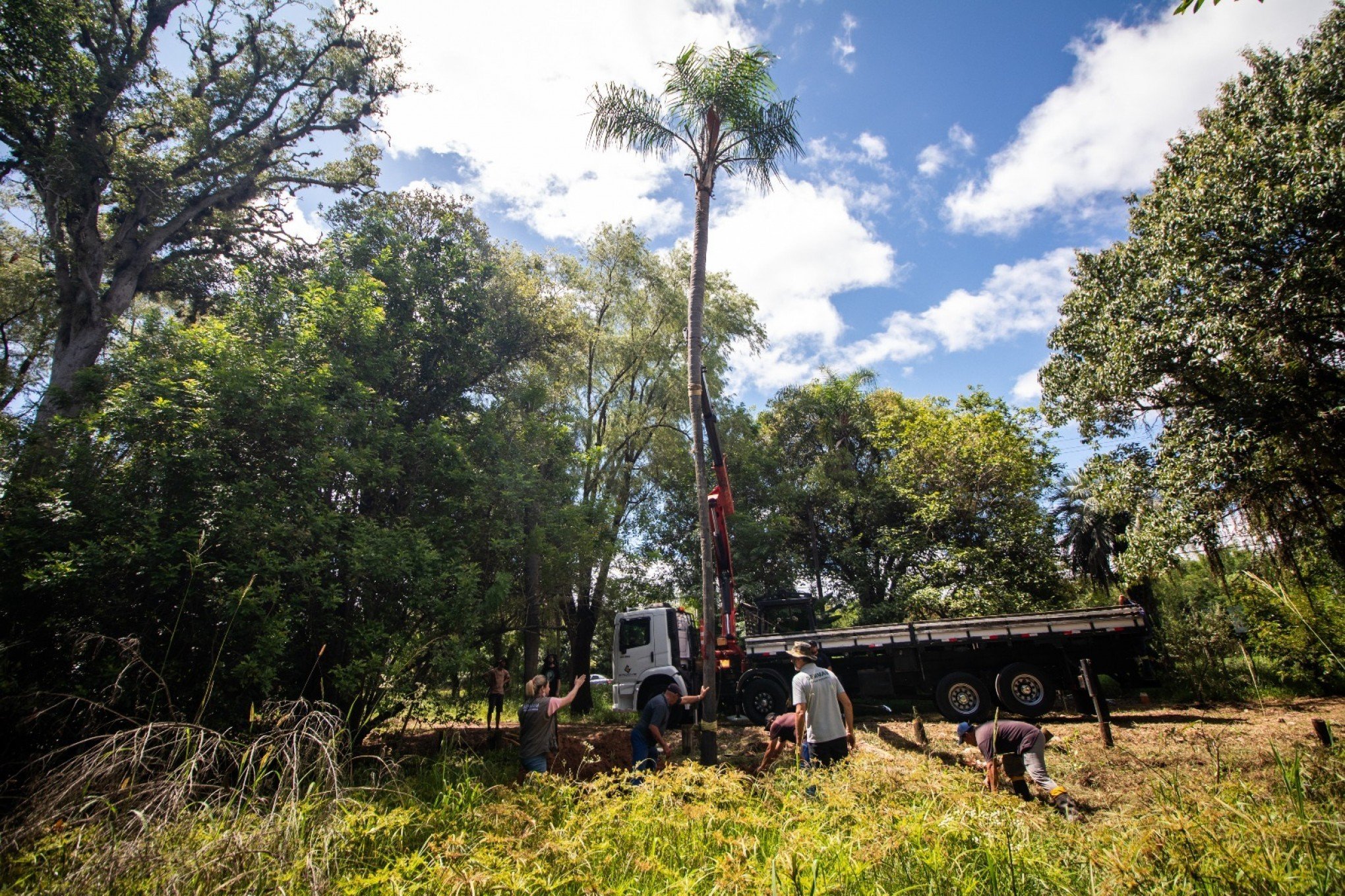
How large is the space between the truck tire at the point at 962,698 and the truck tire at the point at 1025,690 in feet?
1.04

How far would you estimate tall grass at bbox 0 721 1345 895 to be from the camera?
2.26m

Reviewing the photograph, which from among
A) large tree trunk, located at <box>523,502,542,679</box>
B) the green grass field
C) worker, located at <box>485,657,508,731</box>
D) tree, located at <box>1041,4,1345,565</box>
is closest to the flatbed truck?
large tree trunk, located at <box>523,502,542,679</box>

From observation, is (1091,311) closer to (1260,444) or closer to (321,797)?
(1260,444)

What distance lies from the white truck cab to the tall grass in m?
8.48

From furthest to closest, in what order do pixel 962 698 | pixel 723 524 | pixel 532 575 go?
pixel 723 524, pixel 532 575, pixel 962 698

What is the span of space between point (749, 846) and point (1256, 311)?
1276 cm

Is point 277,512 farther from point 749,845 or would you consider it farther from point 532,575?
point 749,845

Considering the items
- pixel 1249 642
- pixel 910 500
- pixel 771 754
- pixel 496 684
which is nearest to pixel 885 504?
pixel 910 500

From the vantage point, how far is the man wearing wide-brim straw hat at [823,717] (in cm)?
549

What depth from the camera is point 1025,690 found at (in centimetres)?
1016

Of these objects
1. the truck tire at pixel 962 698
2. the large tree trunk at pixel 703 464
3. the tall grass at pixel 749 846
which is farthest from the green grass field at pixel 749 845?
the truck tire at pixel 962 698

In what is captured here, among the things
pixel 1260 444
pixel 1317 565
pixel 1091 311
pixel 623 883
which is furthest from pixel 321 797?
pixel 1317 565

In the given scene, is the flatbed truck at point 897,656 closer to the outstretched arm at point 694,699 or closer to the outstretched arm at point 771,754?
the outstretched arm at point 694,699

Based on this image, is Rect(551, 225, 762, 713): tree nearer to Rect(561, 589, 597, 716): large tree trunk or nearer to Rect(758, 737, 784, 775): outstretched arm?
Rect(561, 589, 597, 716): large tree trunk
